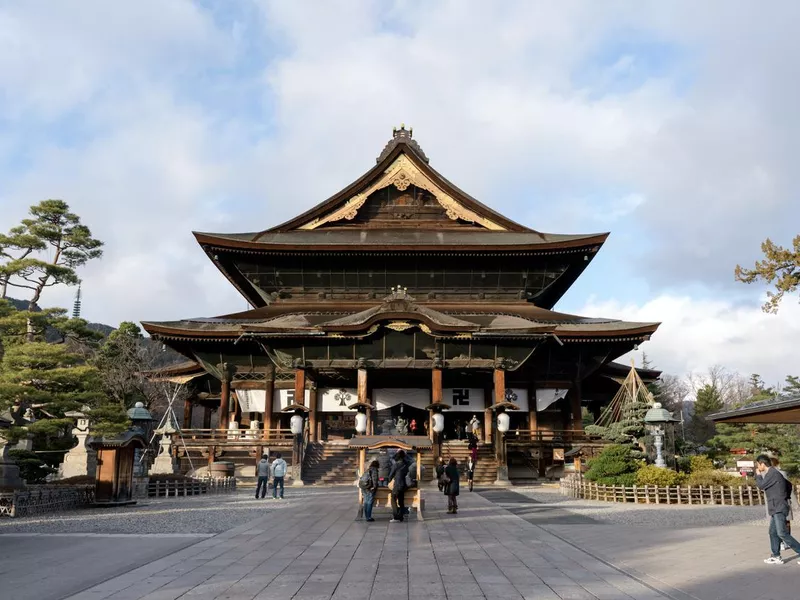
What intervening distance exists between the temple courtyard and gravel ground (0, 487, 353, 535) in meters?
0.06

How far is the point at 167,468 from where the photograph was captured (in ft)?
92.2

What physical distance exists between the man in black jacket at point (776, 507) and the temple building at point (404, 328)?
60.1 ft

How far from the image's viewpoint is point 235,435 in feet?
104

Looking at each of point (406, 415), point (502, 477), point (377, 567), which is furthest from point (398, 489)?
point (406, 415)

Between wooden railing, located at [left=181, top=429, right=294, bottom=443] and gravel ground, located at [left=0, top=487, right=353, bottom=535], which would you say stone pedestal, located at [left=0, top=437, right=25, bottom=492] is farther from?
wooden railing, located at [left=181, top=429, right=294, bottom=443]

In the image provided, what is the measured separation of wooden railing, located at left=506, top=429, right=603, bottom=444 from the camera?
103ft

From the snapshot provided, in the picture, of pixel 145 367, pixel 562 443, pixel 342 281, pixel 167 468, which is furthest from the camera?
pixel 145 367

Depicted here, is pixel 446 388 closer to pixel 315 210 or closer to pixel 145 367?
pixel 315 210

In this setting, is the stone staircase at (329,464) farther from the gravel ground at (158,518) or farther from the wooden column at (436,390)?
the gravel ground at (158,518)

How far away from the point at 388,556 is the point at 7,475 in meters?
11.7

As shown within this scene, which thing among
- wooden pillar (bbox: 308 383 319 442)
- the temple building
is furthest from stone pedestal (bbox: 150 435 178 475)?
wooden pillar (bbox: 308 383 319 442)

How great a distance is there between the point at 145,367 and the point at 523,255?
3237 cm

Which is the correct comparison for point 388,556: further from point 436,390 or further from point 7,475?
point 436,390

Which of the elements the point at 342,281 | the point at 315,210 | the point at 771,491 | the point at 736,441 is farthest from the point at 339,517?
the point at 736,441
